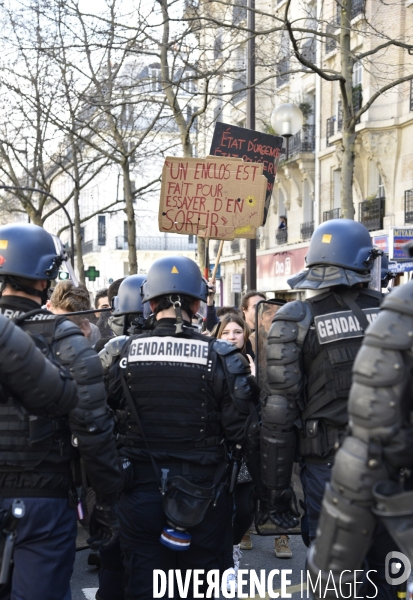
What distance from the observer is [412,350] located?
238 cm

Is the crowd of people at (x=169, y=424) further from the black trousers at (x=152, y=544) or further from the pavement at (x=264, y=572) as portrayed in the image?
the pavement at (x=264, y=572)

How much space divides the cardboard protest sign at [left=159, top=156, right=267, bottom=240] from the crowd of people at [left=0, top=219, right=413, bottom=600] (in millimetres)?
2825

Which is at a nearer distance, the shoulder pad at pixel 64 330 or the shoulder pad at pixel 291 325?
the shoulder pad at pixel 64 330

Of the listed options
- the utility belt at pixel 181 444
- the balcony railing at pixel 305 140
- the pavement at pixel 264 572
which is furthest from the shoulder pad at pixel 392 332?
the balcony railing at pixel 305 140

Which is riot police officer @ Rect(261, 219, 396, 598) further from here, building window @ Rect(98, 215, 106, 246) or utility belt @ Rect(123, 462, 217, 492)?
building window @ Rect(98, 215, 106, 246)

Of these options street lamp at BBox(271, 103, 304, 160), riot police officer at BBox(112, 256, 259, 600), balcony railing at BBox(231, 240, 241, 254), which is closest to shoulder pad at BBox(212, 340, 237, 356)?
riot police officer at BBox(112, 256, 259, 600)

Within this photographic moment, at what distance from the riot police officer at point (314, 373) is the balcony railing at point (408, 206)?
57.0ft

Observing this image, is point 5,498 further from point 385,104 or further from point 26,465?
point 385,104

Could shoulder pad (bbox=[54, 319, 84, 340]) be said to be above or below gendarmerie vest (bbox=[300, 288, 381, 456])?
above

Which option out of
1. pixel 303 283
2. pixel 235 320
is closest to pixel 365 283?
pixel 303 283

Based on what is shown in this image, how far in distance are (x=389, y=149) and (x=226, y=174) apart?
52.4 ft

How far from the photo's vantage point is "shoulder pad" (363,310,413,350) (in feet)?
7.79

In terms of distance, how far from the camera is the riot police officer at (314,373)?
3.79 metres

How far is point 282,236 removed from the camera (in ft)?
95.9
